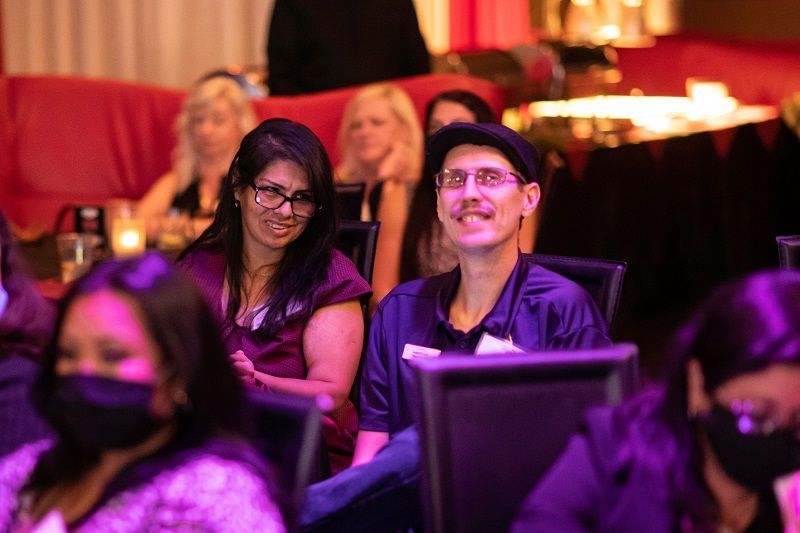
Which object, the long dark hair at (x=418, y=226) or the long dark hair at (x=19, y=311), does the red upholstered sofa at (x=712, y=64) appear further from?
the long dark hair at (x=19, y=311)

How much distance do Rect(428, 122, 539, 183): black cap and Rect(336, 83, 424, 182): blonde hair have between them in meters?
2.00

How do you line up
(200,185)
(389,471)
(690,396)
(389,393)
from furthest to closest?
1. (200,185)
2. (389,393)
3. (389,471)
4. (690,396)

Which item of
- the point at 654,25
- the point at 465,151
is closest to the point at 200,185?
the point at 465,151

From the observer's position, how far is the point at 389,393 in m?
2.46

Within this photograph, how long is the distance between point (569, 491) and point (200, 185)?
3.66m

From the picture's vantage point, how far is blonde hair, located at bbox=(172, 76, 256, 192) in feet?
16.6

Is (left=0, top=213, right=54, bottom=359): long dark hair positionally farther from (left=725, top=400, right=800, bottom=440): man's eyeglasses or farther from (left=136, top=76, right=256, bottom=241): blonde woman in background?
(left=136, top=76, right=256, bottom=241): blonde woman in background

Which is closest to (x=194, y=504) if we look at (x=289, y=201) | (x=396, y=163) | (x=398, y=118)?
(x=289, y=201)

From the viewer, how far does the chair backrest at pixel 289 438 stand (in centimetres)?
160

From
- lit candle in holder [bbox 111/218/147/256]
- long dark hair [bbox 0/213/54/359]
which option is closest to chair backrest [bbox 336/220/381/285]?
long dark hair [bbox 0/213/54/359]

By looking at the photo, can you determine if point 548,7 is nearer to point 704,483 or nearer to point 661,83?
point 661,83

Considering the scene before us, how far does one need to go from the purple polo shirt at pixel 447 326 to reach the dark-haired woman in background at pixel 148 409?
2.67 ft

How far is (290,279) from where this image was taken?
8.81 feet

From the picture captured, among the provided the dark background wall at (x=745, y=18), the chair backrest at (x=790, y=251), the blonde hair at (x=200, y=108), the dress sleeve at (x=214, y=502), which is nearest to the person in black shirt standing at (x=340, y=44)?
the blonde hair at (x=200, y=108)
